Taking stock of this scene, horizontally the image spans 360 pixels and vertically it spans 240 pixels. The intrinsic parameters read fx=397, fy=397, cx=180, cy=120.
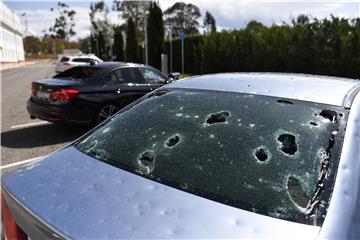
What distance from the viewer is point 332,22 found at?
1491cm

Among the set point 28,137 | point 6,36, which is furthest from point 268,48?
point 6,36

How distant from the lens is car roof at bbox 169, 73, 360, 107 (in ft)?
7.22

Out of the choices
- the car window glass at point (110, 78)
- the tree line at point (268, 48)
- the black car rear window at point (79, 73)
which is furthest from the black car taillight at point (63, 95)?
the tree line at point (268, 48)

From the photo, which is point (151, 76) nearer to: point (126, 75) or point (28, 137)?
point (126, 75)

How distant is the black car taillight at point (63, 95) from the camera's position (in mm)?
7312

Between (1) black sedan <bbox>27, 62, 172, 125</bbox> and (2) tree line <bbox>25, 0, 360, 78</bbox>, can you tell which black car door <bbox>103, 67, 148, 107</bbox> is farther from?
(2) tree line <bbox>25, 0, 360, 78</bbox>

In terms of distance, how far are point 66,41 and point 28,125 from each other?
383 feet

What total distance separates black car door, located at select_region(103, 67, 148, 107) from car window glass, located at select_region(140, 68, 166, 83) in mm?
144

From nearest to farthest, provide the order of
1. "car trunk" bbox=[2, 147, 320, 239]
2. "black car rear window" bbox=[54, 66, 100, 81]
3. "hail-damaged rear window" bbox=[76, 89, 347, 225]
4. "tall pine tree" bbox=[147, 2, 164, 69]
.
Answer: "car trunk" bbox=[2, 147, 320, 239] < "hail-damaged rear window" bbox=[76, 89, 347, 225] < "black car rear window" bbox=[54, 66, 100, 81] < "tall pine tree" bbox=[147, 2, 164, 69]

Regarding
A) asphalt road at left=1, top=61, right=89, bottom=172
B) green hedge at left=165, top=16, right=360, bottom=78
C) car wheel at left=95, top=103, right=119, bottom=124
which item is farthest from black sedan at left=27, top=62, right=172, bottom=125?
green hedge at left=165, top=16, right=360, bottom=78

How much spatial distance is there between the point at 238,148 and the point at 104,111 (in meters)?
5.95

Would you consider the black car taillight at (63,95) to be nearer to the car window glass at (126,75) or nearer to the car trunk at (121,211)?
the car window glass at (126,75)

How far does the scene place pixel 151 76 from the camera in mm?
8438

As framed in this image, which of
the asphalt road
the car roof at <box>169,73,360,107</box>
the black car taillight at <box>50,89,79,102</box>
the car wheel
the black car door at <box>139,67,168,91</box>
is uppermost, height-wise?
the car roof at <box>169,73,360,107</box>
